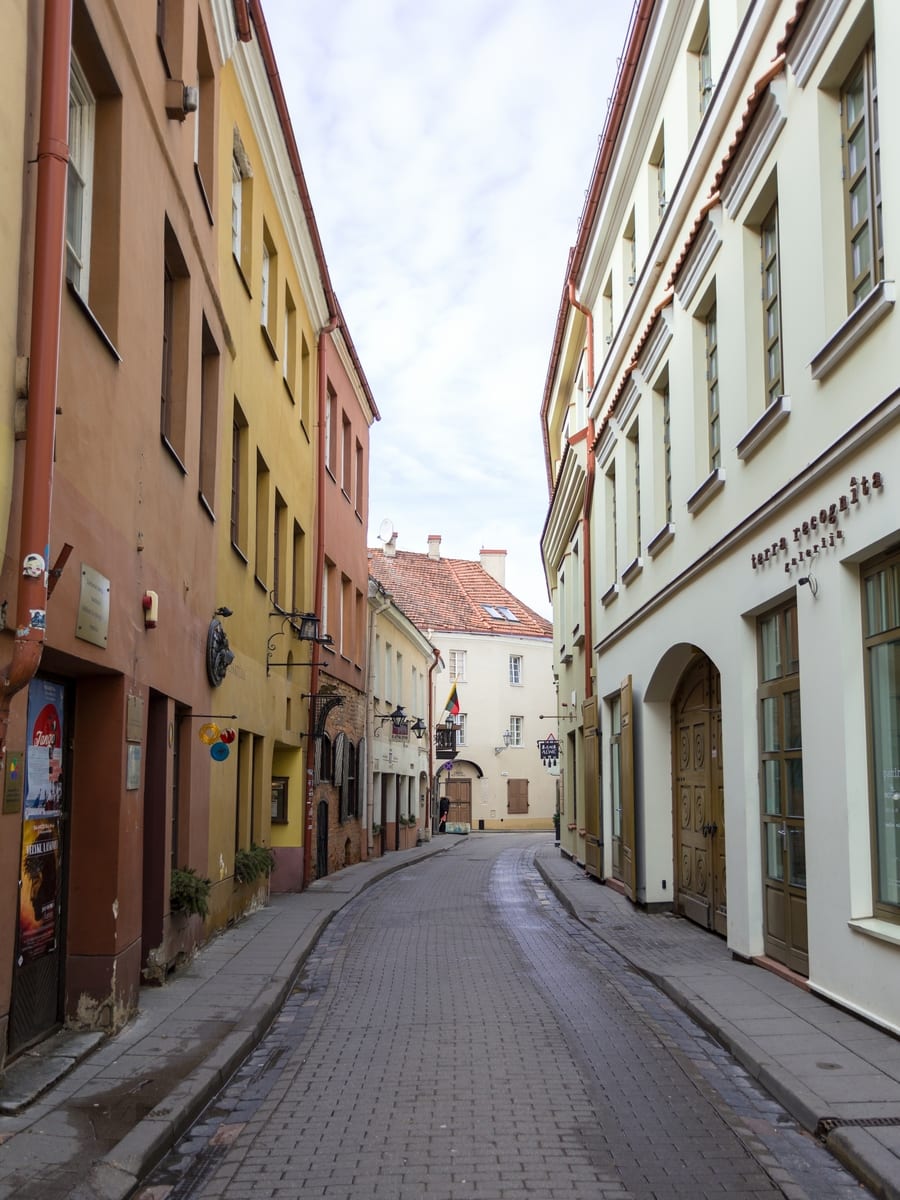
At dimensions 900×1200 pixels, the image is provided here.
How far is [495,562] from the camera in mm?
59625

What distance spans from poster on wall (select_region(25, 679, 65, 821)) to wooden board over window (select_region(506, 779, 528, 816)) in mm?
45655

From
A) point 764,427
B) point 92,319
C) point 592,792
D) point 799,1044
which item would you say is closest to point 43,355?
point 92,319

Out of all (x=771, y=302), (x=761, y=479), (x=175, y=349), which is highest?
(x=771, y=302)

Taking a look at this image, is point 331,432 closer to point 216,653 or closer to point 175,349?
point 216,653

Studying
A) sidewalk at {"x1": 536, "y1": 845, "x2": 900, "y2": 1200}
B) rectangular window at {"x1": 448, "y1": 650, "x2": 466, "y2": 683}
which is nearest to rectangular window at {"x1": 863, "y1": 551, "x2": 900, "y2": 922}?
sidewalk at {"x1": 536, "y1": 845, "x2": 900, "y2": 1200}

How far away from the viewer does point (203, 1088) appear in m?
6.54

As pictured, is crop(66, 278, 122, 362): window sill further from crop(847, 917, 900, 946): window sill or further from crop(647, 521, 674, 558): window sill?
crop(647, 521, 674, 558): window sill

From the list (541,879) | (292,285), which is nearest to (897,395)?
(292,285)

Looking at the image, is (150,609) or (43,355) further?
(150,609)

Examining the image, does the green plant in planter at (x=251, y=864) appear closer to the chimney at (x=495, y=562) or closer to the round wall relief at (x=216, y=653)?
the round wall relief at (x=216, y=653)

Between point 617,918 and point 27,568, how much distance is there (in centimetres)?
1044

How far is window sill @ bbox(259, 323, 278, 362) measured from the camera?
15.0 metres

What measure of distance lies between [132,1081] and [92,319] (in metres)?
4.33

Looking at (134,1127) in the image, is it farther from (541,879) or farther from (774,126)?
(541,879)
